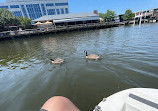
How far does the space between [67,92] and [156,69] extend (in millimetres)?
5674

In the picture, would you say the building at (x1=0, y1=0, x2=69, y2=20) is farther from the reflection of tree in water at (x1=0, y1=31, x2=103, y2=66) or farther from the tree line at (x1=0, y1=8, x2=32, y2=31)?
the reflection of tree in water at (x1=0, y1=31, x2=103, y2=66)

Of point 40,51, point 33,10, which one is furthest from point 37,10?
point 40,51

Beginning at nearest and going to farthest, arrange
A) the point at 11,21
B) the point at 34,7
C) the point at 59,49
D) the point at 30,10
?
1. the point at 59,49
2. the point at 11,21
3. the point at 30,10
4. the point at 34,7

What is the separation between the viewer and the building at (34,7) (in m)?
61.0

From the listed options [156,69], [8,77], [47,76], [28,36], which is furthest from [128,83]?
[28,36]

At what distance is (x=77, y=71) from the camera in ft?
19.5

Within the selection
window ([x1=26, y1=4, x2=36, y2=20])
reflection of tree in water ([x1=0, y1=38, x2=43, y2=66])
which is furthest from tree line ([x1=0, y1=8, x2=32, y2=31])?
window ([x1=26, y1=4, x2=36, y2=20])

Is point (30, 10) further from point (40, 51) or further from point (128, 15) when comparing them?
point (128, 15)

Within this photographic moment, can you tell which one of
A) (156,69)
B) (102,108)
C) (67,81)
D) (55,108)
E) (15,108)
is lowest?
(15,108)

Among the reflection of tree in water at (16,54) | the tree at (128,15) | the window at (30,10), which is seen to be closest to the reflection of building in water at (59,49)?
the reflection of tree in water at (16,54)

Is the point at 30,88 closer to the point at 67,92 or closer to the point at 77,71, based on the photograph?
the point at 67,92

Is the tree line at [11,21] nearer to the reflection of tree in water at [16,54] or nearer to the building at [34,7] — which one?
the reflection of tree in water at [16,54]

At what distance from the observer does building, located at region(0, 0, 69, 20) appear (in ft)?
200

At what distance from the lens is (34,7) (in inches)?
2576
